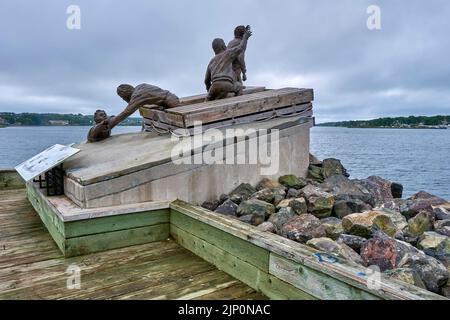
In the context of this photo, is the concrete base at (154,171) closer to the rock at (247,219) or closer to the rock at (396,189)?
the rock at (247,219)

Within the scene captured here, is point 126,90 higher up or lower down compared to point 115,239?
higher up

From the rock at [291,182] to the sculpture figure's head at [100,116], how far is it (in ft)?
9.87

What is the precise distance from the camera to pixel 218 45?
7480 mm

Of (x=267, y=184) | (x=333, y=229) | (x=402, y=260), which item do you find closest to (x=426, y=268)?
(x=402, y=260)

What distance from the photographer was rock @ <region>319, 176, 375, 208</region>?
16.8 ft

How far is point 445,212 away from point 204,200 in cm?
278

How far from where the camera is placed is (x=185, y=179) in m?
4.53

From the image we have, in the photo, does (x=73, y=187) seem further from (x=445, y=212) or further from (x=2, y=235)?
(x=445, y=212)

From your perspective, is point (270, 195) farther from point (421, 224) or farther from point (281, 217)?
point (421, 224)

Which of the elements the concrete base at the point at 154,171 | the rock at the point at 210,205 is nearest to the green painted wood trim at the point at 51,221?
the concrete base at the point at 154,171

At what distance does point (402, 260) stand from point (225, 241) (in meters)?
1.37

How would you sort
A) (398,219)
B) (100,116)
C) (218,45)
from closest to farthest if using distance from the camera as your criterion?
→ (398,219) → (100,116) → (218,45)

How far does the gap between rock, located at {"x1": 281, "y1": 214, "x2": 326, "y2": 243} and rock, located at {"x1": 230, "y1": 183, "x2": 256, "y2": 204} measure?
1010mm

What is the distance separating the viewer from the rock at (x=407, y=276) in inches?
104
